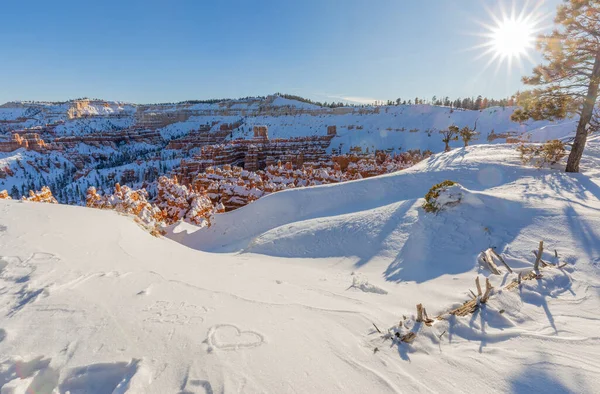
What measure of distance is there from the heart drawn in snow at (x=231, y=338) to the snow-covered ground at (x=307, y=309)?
0.06ft

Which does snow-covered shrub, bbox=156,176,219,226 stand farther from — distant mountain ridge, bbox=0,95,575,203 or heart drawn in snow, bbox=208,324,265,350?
distant mountain ridge, bbox=0,95,575,203

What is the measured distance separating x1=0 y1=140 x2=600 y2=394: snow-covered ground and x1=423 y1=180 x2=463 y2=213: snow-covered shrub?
7.9 inches

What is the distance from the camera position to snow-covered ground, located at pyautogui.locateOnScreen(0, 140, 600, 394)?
195 cm

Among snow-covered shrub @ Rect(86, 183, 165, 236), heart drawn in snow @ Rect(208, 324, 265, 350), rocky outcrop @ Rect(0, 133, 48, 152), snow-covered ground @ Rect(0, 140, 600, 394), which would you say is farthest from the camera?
rocky outcrop @ Rect(0, 133, 48, 152)

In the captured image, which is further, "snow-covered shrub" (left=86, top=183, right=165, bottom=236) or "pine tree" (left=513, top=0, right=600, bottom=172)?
"snow-covered shrub" (left=86, top=183, right=165, bottom=236)

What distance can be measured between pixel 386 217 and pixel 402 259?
203 centimetres

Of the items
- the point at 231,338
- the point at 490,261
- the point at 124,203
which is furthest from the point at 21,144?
the point at 490,261

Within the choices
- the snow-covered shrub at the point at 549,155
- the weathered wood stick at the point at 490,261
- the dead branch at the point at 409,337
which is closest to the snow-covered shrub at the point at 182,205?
the weathered wood stick at the point at 490,261

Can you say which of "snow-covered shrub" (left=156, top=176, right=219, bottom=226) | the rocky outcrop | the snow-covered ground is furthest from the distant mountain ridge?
"snow-covered shrub" (left=156, top=176, right=219, bottom=226)

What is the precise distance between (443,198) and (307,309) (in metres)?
5.15

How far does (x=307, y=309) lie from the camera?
3.12 metres

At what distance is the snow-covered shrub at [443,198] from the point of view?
6535 millimetres

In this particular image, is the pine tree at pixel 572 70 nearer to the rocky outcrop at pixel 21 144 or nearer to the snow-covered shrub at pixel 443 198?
the snow-covered shrub at pixel 443 198

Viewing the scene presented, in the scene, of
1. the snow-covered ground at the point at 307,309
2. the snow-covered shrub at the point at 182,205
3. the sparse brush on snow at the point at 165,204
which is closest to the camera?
the snow-covered ground at the point at 307,309
